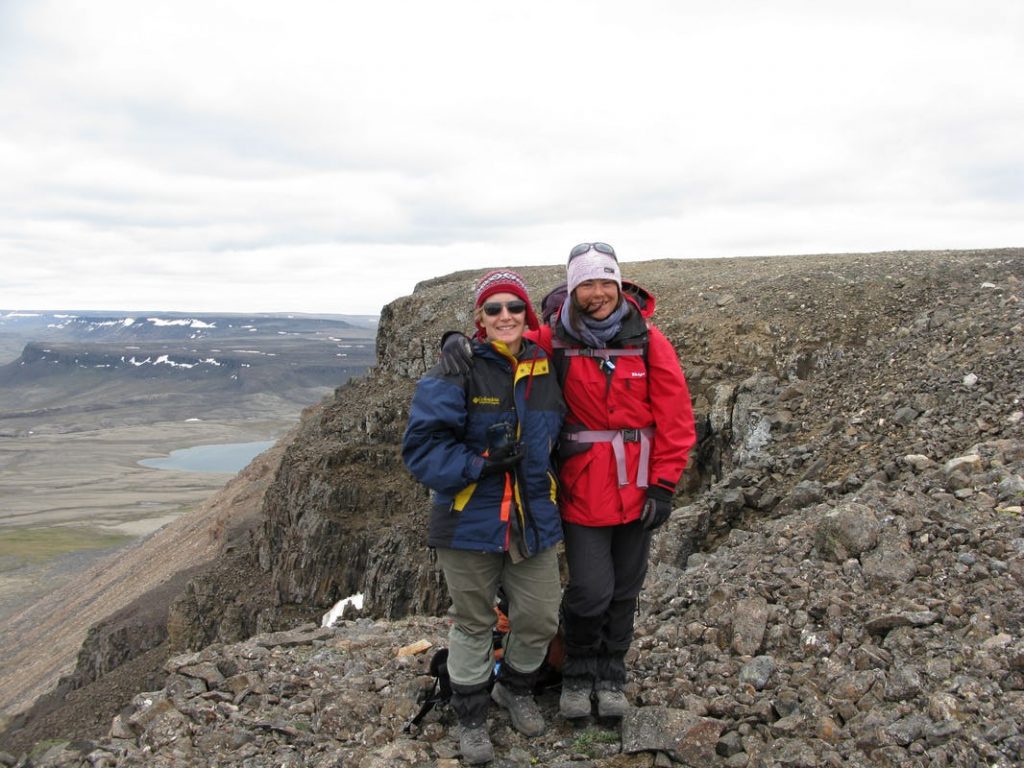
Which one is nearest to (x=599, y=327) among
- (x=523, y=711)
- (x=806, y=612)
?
(x=523, y=711)

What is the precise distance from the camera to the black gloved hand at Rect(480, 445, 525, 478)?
4.75m

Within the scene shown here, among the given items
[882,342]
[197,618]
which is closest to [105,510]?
[197,618]

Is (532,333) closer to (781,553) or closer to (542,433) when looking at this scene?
(542,433)

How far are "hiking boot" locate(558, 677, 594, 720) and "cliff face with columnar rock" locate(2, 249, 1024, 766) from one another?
141 mm

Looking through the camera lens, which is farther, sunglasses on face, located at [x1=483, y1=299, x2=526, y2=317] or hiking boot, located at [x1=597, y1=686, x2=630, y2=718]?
hiking boot, located at [x1=597, y1=686, x2=630, y2=718]

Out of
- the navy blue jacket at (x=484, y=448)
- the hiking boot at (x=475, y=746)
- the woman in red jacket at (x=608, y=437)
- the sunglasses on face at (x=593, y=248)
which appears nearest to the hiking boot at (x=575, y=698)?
the woman in red jacket at (x=608, y=437)

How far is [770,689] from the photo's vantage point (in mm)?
5273

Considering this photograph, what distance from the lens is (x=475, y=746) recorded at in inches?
196

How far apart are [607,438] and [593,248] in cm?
132

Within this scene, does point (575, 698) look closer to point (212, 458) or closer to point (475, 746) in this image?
point (475, 746)

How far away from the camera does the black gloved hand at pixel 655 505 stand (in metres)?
5.02

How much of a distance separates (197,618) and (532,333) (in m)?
26.4

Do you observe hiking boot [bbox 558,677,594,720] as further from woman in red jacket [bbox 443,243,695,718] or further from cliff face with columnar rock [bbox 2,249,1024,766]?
cliff face with columnar rock [bbox 2,249,1024,766]

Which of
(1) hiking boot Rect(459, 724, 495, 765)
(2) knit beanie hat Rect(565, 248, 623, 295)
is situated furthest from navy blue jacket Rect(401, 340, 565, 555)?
(1) hiking boot Rect(459, 724, 495, 765)
